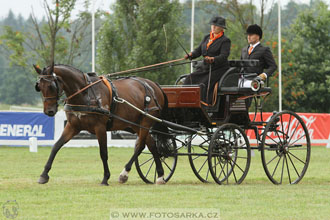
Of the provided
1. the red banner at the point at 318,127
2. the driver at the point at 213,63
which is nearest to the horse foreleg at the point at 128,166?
the driver at the point at 213,63

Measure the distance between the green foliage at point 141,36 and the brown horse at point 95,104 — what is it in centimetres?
1479

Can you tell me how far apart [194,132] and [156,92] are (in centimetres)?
93

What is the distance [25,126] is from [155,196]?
47.3 ft

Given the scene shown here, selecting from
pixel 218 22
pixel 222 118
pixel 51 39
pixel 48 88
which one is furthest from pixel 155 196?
pixel 51 39

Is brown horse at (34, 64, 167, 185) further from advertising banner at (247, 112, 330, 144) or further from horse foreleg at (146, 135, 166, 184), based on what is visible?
advertising banner at (247, 112, 330, 144)

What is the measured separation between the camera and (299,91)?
3350 cm

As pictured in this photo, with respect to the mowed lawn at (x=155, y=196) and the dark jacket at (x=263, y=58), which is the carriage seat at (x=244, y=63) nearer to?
the dark jacket at (x=263, y=58)

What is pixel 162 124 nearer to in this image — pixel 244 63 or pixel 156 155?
pixel 156 155

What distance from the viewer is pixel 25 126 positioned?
22781 mm

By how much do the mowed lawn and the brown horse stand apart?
0.76 meters

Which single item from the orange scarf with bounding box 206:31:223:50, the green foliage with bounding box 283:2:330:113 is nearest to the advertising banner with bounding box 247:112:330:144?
the green foliage with bounding box 283:2:330:113

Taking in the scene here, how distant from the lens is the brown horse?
10058 millimetres

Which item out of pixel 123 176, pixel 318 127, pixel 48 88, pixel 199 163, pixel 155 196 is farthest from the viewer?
pixel 318 127

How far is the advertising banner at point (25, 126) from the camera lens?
22.6 metres
